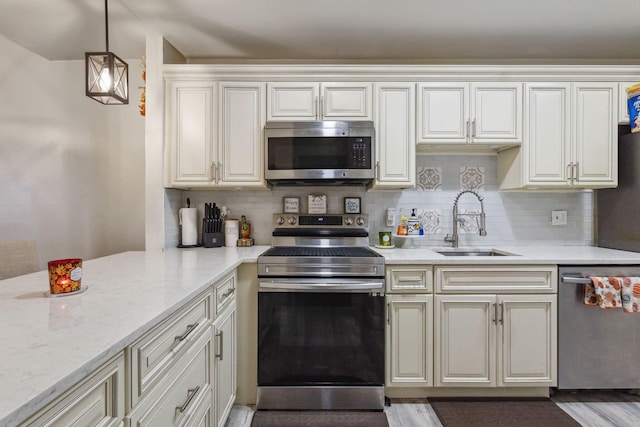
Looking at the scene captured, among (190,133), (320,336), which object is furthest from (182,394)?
(190,133)

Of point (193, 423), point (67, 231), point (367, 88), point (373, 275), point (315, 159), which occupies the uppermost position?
point (367, 88)

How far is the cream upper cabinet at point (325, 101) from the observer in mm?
2258

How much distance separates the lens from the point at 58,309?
952mm

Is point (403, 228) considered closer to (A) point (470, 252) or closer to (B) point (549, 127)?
(A) point (470, 252)

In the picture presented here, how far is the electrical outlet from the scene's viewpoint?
2.56 m

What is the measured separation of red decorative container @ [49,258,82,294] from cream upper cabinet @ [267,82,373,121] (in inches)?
60.4

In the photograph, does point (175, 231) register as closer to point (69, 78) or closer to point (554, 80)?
point (69, 78)

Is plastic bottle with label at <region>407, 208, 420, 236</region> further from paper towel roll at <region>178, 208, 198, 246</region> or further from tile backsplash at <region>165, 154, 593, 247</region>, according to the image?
paper towel roll at <region>178, 208, 198, 246</region>

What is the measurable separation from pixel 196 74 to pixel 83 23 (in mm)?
767

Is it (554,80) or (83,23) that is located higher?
(83,23)

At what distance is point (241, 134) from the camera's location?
2.28 metres

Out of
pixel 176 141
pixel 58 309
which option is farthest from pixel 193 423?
pixel 176 141

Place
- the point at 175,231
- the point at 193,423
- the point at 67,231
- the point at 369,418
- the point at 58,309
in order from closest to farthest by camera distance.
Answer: the point at 58,309 → the point at 193,423 → the point at 369,418 → the point at 175,231 → the point at 67,231

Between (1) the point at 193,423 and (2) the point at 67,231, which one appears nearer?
(1) the point at 193,423
